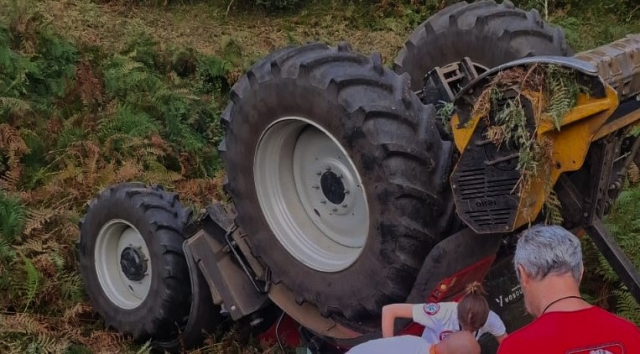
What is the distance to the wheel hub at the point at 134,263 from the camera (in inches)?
212

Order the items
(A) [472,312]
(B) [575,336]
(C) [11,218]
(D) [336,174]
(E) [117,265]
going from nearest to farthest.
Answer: (B) [575,336] < (A) [472,312] < (D) [336,174] < (E) [117,265] < (C) [11,218]

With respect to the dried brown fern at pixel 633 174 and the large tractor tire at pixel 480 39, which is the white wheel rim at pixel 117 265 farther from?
the dried brown fern at pixel 633 174

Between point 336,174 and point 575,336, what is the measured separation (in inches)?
68.1

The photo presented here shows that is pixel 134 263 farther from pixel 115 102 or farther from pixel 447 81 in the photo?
pixel 115 102

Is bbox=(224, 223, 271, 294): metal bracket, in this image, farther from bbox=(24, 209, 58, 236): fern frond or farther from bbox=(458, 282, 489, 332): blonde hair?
bbox=(24, 209, 58, 236): fern frond

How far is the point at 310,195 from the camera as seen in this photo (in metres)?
4.27

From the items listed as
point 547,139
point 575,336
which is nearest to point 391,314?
point 547,139

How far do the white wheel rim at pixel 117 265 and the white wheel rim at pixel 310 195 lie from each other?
1559 mm

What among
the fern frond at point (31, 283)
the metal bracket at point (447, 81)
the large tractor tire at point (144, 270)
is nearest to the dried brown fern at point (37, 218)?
the fern frond at point (31, 283)

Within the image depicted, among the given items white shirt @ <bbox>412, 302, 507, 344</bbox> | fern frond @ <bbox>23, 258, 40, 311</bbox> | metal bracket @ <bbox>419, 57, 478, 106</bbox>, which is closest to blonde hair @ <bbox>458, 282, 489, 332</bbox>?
white shirt @ <bbox>412, 302, 507, 344</bbox>

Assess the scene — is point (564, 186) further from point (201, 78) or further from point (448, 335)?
point (201, 78)

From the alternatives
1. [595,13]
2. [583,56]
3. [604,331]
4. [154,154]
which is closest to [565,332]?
[604,331]

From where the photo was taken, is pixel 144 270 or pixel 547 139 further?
pixel 144 270

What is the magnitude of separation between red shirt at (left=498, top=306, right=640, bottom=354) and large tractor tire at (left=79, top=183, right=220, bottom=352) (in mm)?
2823
